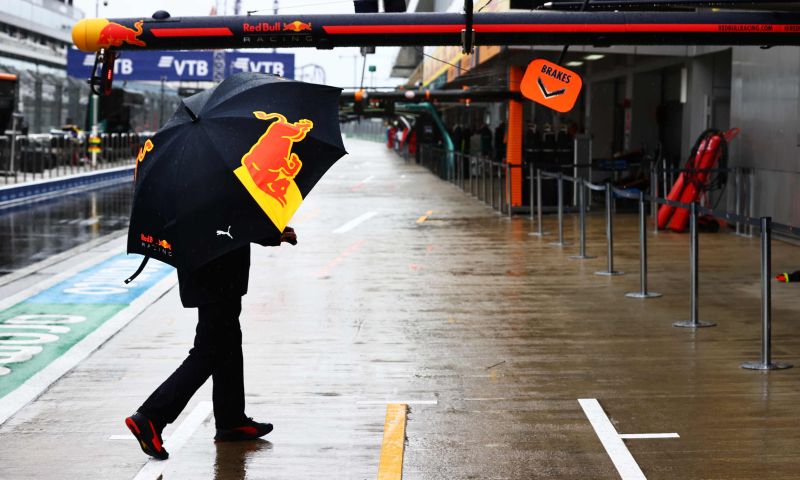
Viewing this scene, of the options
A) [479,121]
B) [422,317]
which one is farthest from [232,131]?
[479,121]

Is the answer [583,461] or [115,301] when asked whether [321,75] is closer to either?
[115,301]

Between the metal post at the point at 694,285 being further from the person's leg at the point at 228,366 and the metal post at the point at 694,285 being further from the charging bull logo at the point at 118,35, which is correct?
the charging bull logo at the point at 118,35

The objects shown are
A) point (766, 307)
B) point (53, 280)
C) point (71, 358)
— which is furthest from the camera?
point (53, 280)

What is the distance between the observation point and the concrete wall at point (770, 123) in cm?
1639

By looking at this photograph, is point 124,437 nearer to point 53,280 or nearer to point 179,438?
point 179,438

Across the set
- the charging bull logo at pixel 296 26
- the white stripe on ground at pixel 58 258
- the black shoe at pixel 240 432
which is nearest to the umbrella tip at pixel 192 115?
the black shoe at pixel 240 432

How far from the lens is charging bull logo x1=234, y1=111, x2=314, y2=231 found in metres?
5.37

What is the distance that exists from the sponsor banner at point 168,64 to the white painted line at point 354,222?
1096 inches

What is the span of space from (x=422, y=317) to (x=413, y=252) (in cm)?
530

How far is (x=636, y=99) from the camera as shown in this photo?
26.3m

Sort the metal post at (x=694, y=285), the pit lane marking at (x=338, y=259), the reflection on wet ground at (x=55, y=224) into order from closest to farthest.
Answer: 1. the metal post at (x=694, y=285)
2. the pit lane marking at (x=338, y=259)
3. the reflection on wet ground at (x=55, y=224)

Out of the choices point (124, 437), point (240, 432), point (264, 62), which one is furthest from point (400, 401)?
point (264, 62)

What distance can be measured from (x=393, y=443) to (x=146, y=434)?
1.29m

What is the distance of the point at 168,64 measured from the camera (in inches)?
1943
